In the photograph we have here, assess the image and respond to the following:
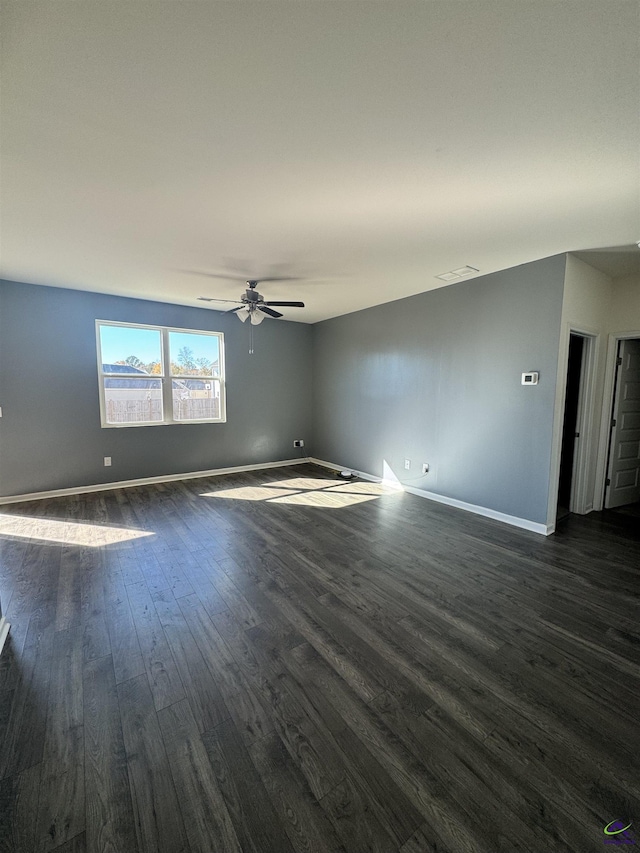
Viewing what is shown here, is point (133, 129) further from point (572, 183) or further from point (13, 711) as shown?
point (13, 711)

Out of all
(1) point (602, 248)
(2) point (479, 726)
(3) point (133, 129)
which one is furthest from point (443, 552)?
(3) point (133, 129)

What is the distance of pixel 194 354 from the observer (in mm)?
5602

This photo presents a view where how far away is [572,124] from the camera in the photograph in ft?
5.32

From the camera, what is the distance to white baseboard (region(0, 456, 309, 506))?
14.6ft

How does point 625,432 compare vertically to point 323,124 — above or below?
below

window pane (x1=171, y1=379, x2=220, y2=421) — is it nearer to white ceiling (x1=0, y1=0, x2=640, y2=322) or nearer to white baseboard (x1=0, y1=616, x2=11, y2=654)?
white ceiling (x1=0, y1=0, x2=640, y2=322)

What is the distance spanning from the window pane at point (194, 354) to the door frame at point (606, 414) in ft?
18.1

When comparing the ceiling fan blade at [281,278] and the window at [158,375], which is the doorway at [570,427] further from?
the window at [158,375]

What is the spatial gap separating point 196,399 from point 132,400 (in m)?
0.95

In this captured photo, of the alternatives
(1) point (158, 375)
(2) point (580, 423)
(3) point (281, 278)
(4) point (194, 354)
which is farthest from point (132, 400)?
(2) point (580, 423)

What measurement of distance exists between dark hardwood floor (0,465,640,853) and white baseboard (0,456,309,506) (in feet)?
5.18
